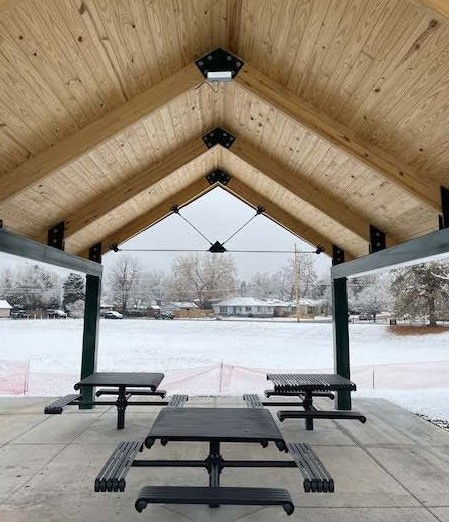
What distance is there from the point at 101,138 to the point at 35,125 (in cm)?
55

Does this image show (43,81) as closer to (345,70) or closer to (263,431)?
(345,70)

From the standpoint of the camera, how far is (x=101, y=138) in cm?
375

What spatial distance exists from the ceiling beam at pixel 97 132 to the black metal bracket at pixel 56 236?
174 cm

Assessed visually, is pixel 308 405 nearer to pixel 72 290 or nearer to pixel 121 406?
pixel 121 406

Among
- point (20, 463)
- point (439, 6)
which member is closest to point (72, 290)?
point (20, 463)

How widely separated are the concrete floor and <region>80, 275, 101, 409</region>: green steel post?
81cm

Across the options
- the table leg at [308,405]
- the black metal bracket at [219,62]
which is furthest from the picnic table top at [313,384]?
the black metal bracket at [219,62]

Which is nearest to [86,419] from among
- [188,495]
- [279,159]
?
[188,495]

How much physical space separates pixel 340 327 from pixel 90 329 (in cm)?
413

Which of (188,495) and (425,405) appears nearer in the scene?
(188,495)

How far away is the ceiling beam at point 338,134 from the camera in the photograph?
3779 millimetres

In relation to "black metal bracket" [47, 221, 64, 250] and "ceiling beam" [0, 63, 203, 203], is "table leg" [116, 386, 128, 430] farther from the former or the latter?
"ceiling beam" [0, 63, 203, 203]

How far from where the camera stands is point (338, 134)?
3826 millimetres

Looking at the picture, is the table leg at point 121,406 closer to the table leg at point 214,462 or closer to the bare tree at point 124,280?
the table leg at point 214,462
